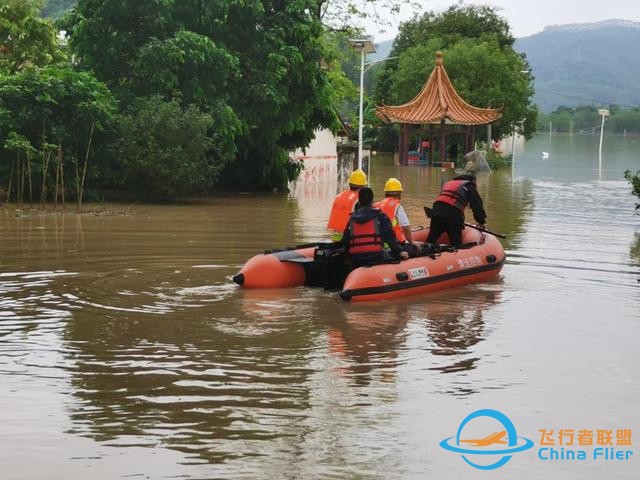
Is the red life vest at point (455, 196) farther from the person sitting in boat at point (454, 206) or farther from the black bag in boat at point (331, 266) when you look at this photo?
the black bag in boat at point (331, 266)

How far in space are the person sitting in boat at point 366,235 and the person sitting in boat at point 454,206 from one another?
2360mm

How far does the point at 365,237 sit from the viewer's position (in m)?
12.6

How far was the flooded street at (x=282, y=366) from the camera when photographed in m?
6.46

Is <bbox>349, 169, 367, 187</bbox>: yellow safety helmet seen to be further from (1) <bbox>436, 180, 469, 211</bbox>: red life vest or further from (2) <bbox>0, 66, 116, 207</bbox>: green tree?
(2) <bbox>0, 66, 116, 207</bbox>: green tree

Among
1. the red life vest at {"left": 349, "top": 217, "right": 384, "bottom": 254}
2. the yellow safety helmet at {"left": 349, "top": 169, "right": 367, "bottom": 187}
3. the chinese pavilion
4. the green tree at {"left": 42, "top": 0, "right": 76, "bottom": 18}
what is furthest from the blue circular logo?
the green tree at {"left": 42, "top": 0, "right": 76, "bottom": 18}

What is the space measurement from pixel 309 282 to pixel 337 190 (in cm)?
2488

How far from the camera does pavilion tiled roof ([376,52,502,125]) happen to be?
190 feet

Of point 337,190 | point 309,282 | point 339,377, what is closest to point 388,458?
point 339,377

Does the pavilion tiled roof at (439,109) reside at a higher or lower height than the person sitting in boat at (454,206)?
higher

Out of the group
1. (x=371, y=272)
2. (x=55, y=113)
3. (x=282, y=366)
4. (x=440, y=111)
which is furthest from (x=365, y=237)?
(x=440, y=111)

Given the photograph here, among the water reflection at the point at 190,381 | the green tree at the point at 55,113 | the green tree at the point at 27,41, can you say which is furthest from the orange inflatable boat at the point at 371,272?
the green tree at the point at 27,41

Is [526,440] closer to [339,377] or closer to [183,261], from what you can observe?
[339,377]

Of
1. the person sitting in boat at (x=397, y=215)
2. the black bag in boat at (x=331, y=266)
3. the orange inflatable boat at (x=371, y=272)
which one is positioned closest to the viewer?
the orange inflatable boat at (x=371, y=272)

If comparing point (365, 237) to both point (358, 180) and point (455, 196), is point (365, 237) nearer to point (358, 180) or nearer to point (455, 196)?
point (358, 180)
